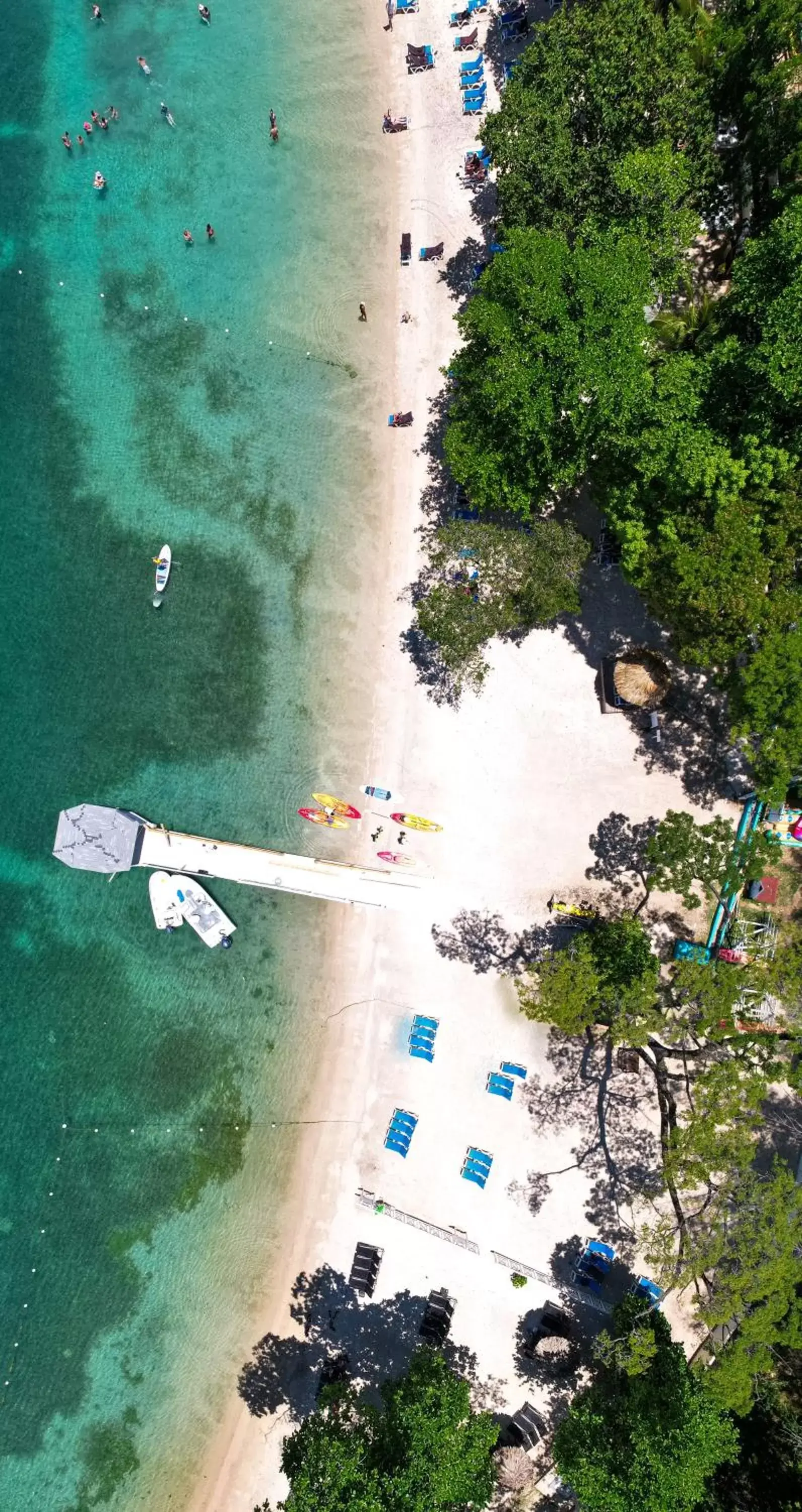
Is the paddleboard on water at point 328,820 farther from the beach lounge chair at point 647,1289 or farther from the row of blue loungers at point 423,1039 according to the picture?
the beach lounge chair at point 647,1289

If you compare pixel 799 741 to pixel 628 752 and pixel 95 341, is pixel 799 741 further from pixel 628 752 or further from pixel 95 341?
pixel 95 341

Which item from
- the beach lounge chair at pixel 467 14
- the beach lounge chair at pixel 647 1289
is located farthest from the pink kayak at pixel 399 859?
the beach lounge chair at pixel 467 14

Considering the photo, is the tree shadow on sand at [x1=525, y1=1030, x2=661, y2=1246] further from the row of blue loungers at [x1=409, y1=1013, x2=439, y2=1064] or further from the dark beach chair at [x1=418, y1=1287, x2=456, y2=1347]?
the dark beach chair at [x1=418, y1=1287, x2=456, y2=1347]

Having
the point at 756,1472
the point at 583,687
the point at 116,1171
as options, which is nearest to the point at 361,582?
the point at 583,687

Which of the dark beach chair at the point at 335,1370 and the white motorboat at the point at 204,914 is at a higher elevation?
the white motorboat at the point at 204,914

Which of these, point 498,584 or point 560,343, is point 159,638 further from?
point 560,343

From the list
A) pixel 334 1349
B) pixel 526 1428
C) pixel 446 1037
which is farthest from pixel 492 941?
pixel 526 1428
